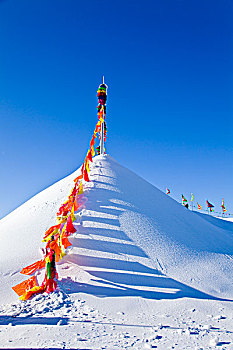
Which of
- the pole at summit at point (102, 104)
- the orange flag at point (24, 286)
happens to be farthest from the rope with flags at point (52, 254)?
the pole at summit at point (102, 104)

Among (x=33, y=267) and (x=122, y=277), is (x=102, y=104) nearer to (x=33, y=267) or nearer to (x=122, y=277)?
(x=33, y=267)

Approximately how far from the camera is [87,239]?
9.37m

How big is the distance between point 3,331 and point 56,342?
50.6 inches

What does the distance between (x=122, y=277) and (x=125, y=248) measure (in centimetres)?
137

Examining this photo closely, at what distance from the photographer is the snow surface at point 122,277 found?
5047 millimetres

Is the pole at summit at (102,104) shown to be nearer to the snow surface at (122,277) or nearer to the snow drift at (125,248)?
the snow surface at (122,277)

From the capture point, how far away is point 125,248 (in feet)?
30.2

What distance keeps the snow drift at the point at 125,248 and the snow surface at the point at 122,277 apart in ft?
0.12

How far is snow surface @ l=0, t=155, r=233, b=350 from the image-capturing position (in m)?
5.05

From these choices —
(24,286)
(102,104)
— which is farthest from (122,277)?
A: (102,104)

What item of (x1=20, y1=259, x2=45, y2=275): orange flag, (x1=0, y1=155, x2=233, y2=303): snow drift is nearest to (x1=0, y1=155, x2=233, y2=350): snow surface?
(x1=0, y1=155, x2=233, y2=303): snow drift

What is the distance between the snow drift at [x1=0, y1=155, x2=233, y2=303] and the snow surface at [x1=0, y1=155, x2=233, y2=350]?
4 cm

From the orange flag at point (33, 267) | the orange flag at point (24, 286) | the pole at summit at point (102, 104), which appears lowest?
the orange flag at point (24, 286)

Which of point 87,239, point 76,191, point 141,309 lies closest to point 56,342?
point 141,309
